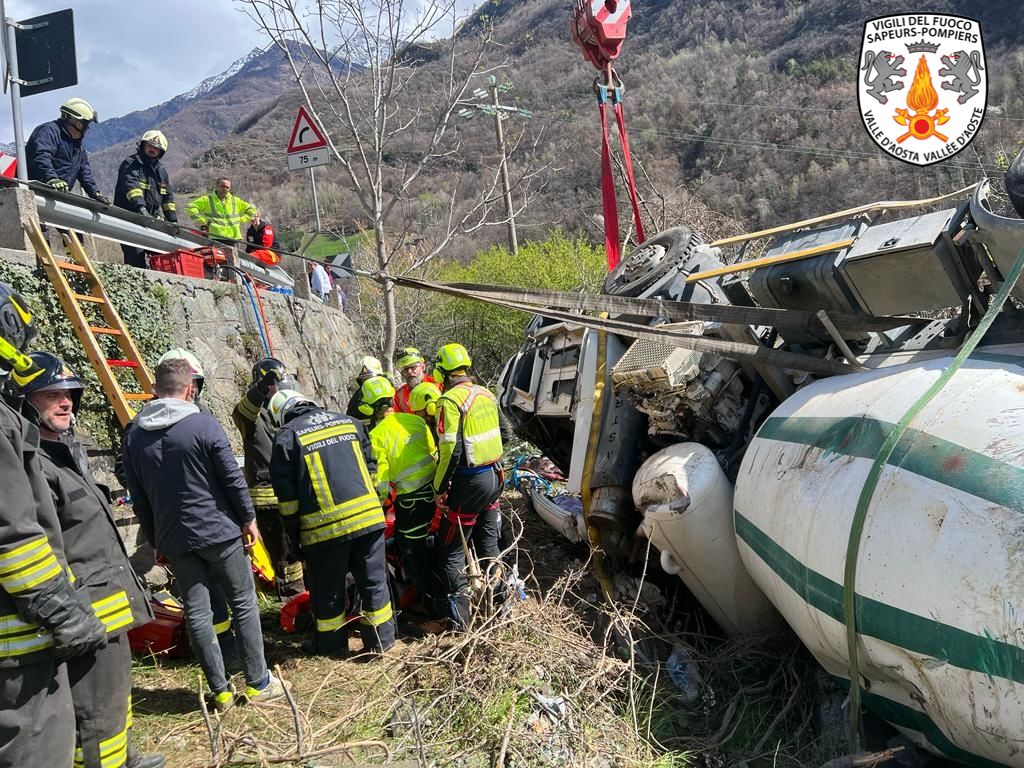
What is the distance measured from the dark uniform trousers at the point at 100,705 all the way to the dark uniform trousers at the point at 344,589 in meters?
1.42

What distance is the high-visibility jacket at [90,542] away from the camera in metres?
2.86

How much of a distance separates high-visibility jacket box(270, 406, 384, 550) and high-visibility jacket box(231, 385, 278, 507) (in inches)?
37.7

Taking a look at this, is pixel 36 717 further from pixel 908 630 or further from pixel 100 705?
pixel 908 630

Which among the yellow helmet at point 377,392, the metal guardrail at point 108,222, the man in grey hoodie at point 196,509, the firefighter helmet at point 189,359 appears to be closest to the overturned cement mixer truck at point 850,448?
the yellow helmet at point 377,392

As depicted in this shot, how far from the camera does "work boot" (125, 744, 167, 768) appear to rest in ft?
10.5

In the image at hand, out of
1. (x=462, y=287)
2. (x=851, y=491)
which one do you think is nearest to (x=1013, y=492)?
(x=851, y=491)

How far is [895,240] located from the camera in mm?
3523

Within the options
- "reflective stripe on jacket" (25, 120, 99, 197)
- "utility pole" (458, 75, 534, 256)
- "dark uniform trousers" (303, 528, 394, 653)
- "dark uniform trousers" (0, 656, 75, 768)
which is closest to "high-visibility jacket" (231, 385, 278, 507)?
"dark uniform trousers" (303, 528, 394, 653)

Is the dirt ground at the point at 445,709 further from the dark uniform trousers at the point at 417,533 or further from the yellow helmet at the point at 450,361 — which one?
the yellow helmet at the point at 450,361

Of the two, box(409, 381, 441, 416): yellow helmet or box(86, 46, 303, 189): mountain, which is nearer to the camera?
box(409, 381, 441, 416): yellow helmet

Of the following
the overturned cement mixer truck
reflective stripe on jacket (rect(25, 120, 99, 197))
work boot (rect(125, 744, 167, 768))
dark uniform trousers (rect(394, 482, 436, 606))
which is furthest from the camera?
reflective stripe on jacket (rect(25, 120, 99, 197))

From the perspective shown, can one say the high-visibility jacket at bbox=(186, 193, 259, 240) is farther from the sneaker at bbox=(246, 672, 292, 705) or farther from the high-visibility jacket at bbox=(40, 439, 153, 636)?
the high-visibility jacket at bbox=(40, 439, 153, 636)

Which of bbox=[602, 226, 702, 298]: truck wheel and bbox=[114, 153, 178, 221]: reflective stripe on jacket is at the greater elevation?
bbox=[114, 153, 178, 221]: reflective stripe on jacket

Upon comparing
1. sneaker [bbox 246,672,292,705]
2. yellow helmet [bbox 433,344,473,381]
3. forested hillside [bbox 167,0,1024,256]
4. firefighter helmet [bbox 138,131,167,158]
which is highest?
forested hillside [bbox 167,0,1024,256]
